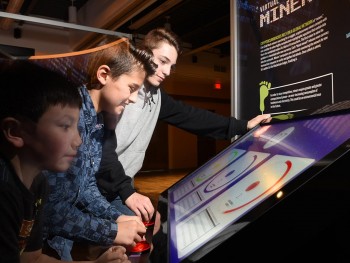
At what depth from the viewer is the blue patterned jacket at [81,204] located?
2.61ft

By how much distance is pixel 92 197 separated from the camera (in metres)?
0.97

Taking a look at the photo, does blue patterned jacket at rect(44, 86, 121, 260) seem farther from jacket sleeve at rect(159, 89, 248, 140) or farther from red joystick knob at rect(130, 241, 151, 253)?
jacket sleeve at rect(159, 89, 248, 140)

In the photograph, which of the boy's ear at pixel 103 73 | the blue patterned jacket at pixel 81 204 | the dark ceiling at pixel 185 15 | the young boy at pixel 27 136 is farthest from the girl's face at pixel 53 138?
the dark ceiling at pixel 185 15

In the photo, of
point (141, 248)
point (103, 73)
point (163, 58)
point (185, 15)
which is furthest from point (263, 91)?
point (185, 15)

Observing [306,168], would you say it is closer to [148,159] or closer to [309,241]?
[309,241]

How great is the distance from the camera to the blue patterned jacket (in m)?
0.80

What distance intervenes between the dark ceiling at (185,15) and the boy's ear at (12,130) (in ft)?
12.7

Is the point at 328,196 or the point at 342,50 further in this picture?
the point at 342,50

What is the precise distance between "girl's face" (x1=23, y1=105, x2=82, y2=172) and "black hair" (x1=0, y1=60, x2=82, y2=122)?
14mm

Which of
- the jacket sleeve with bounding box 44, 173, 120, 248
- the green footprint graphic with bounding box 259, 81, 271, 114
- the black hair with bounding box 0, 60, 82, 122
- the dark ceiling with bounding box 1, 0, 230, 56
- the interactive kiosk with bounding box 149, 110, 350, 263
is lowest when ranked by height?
the jacket sleeve with bounding box 44, 173, 120, 248

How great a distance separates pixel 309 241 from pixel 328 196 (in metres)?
0.06

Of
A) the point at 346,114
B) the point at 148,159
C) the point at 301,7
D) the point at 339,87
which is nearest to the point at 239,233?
the point at 346,114

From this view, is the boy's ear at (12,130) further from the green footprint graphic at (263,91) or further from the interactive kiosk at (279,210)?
the green footprint graphic at (263,91)

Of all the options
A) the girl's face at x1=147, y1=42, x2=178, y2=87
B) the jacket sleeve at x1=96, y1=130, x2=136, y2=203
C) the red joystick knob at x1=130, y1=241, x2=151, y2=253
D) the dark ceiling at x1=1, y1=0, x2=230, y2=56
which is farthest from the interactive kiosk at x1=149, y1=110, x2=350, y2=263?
the dark ceiling at x1=1, y1=0, x2=230, y2=56
